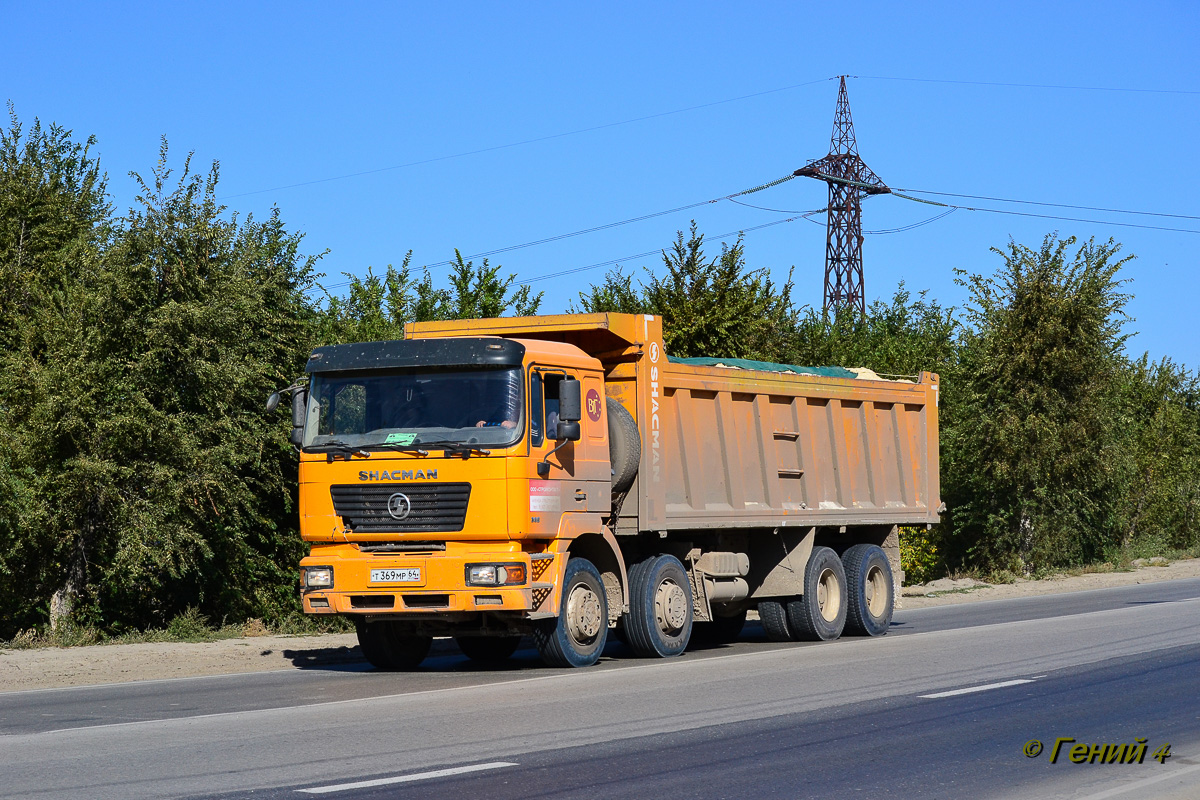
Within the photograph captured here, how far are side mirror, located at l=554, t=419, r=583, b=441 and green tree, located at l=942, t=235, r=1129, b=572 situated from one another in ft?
64.3

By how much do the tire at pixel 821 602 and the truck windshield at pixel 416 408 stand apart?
5672 mm

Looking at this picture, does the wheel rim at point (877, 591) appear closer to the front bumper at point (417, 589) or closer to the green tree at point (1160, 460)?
the front bumper at point (417, 589)

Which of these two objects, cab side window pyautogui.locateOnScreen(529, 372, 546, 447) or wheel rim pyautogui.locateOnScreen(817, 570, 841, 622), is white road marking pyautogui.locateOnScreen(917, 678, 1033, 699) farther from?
wheel rim pyautogui.locateOnScreen(817, 570, 841, 622)

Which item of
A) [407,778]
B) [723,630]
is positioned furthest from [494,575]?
[723,630]

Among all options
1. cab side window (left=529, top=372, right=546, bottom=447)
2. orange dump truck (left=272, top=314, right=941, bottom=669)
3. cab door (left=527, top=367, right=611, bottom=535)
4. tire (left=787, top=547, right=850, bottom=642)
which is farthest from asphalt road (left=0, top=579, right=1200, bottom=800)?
cab side window (left=529, top=372, right=546, bottom=447)

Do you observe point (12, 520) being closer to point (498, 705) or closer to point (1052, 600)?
point (498, 705)

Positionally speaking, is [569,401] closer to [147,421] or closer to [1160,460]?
[147,421]

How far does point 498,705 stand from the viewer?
10703mm

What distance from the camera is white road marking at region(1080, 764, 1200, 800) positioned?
7.30 m

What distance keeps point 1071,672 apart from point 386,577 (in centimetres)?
631

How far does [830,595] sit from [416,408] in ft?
22.6

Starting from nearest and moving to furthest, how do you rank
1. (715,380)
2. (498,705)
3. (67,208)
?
(498,705) < (715,380) < (67,208)

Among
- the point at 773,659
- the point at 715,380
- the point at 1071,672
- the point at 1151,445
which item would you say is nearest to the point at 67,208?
the point at 715,380

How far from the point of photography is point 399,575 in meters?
12.8
